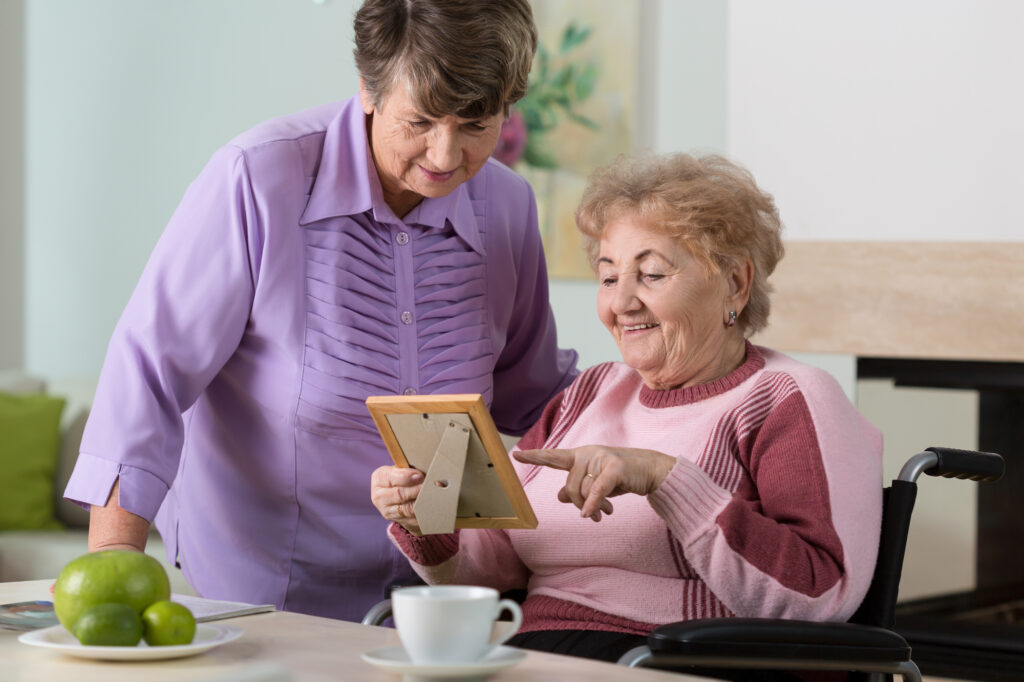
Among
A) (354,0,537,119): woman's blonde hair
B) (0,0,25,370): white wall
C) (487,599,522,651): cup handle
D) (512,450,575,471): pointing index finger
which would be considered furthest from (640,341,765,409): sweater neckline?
(0,0,25,370): white wall

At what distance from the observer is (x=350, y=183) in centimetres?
185

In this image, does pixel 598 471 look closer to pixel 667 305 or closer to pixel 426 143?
pixel 667 305

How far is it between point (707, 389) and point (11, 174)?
14.4ft

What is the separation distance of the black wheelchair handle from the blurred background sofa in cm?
286

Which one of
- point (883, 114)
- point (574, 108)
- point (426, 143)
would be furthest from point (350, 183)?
point (574, 108)

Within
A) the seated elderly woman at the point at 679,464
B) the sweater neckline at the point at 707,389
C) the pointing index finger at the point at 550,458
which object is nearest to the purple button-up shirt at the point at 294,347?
the seated elderly woman at the point at 679,464

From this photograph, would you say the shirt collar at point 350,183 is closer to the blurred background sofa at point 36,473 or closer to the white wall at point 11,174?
the blurred background sofa at point 36,473

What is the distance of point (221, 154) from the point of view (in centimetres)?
180

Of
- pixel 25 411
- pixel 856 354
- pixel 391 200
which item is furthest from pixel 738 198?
pixel 25 411

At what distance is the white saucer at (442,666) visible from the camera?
3.48 ft

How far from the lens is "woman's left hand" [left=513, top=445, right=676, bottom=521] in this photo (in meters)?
1.47

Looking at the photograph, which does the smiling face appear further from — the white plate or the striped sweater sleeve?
the white plate

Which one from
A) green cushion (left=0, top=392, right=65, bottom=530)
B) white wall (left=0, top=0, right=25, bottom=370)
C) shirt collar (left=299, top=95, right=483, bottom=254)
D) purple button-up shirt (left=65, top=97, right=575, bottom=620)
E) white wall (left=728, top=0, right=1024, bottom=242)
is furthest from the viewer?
white wall (left=0, top=0, right=25, bottom=370)

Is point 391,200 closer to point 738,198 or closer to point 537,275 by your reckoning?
point 537,275
